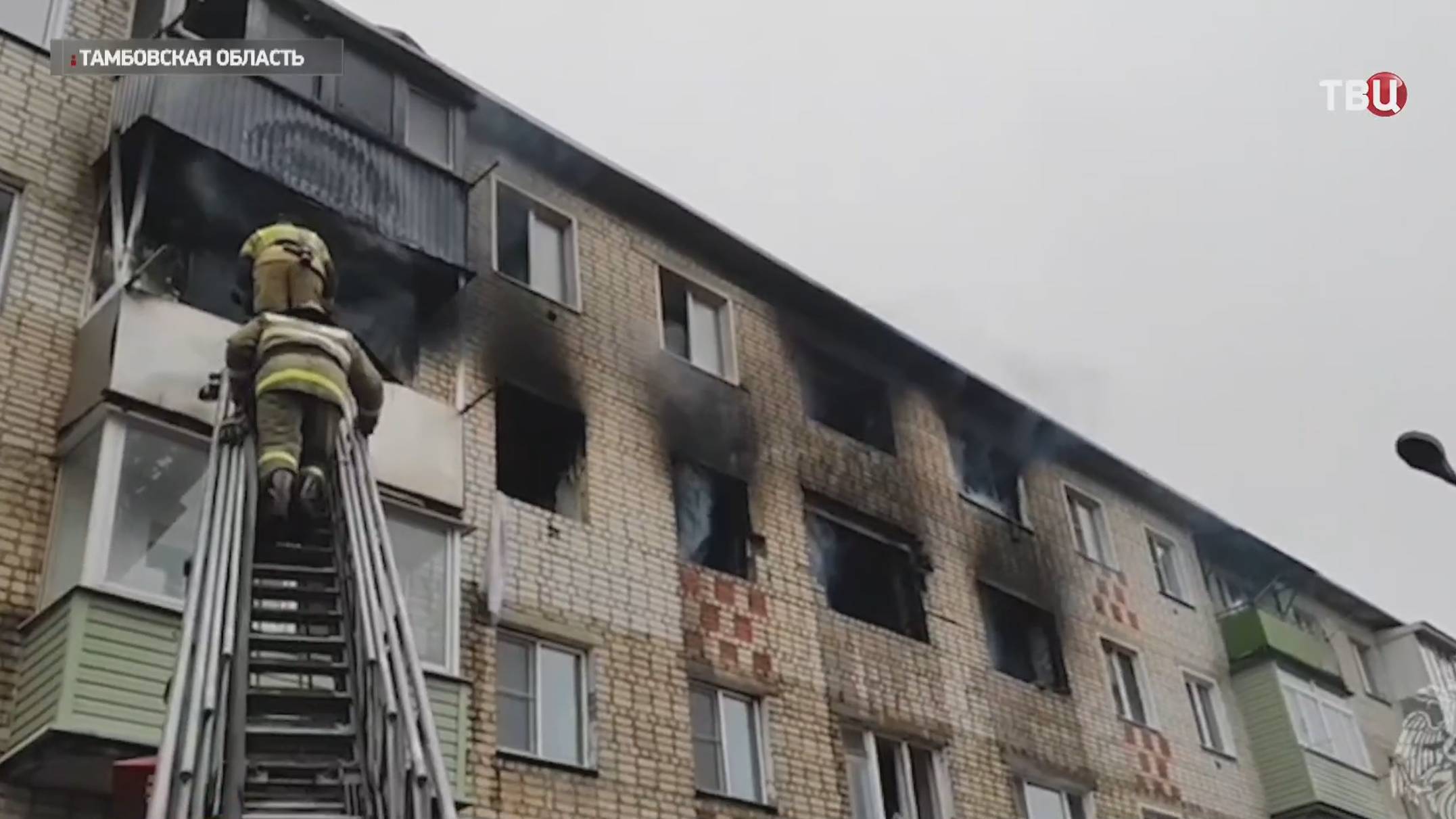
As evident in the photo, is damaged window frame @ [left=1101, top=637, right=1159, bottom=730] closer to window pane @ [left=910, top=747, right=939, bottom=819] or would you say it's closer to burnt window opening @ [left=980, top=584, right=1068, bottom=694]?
burnt window opening @ [left=980, top=584, right=1068, bottom=694]

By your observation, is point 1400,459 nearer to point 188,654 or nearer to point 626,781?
point 626,781

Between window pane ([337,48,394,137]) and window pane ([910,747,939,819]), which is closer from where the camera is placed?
window pane ([337,48,394,137])

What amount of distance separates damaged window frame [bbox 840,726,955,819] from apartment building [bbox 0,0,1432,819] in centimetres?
4

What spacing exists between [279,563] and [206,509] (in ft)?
1.22

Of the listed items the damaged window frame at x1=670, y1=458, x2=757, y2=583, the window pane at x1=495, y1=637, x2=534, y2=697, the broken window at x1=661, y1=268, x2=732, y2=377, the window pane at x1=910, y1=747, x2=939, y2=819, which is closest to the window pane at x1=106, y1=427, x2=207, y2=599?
the window pane at x1=495, y1=637, x2=534, y2=697

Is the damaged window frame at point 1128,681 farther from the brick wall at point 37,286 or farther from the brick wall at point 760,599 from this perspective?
the brick wall at point 37,286

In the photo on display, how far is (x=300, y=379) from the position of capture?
6.34m

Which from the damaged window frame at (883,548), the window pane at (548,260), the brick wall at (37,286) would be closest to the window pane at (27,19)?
the brick wall at (37,286)

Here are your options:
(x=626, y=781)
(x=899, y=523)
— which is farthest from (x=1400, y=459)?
(x=899, y=523)

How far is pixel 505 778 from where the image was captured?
9.88 meters

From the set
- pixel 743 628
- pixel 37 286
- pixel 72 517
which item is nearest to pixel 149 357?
pixel 72 517

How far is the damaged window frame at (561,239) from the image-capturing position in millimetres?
13000

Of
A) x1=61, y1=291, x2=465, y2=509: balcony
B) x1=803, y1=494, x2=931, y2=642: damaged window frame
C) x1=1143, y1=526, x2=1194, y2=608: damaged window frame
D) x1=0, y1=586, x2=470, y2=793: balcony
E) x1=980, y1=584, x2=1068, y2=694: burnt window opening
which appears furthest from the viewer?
x1=1143, y1=526, x2=1194, y2=608: damaged window frame

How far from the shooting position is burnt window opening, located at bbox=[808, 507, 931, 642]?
14750mm
